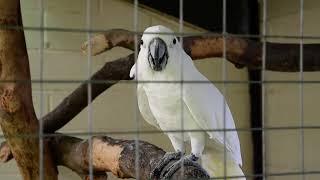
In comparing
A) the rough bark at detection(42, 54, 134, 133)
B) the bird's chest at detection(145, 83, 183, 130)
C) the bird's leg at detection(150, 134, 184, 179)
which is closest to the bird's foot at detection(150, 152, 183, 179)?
the bird's leg at detection(150, 134, 184, 179)

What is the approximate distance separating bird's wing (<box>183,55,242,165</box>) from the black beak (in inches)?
2.2

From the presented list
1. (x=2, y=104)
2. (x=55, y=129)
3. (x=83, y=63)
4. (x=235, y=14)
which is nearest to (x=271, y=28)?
(x=235, y=14)

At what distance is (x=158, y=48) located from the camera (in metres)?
1.18

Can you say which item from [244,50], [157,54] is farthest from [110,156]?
[244,50]

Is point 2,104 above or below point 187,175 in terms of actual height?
above

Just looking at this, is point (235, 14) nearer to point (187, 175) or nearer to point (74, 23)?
point (74, 23)

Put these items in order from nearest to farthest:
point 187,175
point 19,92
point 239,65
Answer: point 187,175
point 19,92
point 239,65

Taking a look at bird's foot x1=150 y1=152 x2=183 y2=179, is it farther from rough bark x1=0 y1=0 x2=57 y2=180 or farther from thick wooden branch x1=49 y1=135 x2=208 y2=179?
rough bark x1=0 y1=0 x2=57 y2=180

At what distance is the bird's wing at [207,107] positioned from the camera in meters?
1.19

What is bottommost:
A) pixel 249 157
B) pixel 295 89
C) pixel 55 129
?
pixel 249 157

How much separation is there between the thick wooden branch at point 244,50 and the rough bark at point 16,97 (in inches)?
7.2

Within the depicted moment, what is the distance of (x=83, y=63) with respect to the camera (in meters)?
1.71

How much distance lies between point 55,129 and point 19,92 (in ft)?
0.70

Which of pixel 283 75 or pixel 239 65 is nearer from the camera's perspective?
pixel 239 65
